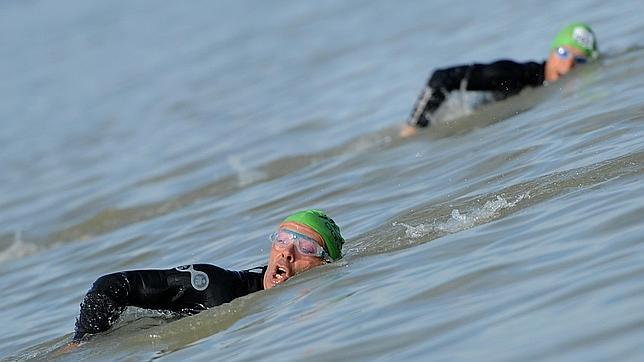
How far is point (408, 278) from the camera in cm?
700

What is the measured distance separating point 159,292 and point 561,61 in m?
7.74

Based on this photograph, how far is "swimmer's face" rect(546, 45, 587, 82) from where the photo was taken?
14141mm

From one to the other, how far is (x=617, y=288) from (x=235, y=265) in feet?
14.7

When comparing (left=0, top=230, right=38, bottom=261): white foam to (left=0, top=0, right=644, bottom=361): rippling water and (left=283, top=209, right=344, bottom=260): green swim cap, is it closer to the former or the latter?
(left=0, top=0, right=644, bottom=361): rippling water

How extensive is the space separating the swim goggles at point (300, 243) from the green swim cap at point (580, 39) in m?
7.16

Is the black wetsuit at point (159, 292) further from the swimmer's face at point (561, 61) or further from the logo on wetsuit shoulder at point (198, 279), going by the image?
the swimmer's face at point (561, 61)

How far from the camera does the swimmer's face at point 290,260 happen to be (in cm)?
781

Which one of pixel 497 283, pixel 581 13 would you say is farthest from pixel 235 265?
pixel 581 13

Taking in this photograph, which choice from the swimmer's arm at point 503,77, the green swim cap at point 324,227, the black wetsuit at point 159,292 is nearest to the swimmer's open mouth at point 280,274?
the black wetsuit at point 159,292

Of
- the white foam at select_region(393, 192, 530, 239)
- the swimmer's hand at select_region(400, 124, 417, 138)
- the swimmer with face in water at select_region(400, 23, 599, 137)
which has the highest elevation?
the swimmer with face in water at select_region(400, 23, 599, 137)

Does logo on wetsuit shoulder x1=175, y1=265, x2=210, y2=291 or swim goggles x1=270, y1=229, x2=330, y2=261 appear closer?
logo on wetsuit shoulder x1=175, y1=265, x2=210, y2=291

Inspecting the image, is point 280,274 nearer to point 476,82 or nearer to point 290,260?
point 290,260

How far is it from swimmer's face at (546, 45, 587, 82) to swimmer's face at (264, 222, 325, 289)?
6.77 m

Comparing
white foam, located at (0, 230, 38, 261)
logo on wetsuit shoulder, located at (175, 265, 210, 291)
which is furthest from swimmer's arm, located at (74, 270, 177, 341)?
white foam, located at (0, 230, 38, 261)
